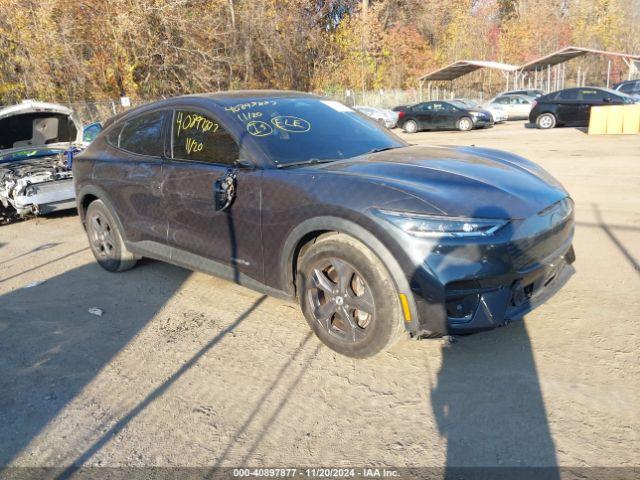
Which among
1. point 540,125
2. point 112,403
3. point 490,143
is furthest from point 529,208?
point 540,125

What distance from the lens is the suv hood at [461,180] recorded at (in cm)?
284

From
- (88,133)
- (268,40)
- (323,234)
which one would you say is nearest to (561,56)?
(268,40)

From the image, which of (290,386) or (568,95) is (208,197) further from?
(568,95)

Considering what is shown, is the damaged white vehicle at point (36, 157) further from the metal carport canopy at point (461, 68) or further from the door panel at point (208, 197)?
the metal carport canopy at point (461, 68)

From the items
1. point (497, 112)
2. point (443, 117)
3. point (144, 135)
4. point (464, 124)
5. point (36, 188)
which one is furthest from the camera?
point (497, 112)

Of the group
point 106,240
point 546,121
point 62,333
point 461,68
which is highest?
point 461,68

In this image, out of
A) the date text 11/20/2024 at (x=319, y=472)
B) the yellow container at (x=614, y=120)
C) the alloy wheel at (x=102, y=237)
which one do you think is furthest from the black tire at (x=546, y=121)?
the date text 11/20/2024 at (x=319, y=472)

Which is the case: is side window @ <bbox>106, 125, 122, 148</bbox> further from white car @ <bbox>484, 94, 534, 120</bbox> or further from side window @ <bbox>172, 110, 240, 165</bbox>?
white car @ <bbox>484, 94, 534, 120</bbox>

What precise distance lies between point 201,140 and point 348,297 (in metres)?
1.74

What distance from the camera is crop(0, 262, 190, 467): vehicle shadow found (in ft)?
9.50

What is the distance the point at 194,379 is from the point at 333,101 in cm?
266

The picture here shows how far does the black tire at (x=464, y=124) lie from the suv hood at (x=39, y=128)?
16.5m

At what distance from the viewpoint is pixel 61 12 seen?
22609mm

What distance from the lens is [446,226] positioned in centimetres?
273
